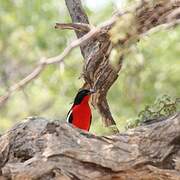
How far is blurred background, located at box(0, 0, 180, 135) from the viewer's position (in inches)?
390

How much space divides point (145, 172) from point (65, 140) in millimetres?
587

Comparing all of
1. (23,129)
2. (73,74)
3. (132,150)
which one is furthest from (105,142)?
(73,74)

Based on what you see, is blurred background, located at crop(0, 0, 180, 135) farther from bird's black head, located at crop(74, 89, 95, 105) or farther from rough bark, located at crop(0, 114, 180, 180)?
rough bark, located at crop(0, 114, 180, 180)

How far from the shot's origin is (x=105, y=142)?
4.54 m

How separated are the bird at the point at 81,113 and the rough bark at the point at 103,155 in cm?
225

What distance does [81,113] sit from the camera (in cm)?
714

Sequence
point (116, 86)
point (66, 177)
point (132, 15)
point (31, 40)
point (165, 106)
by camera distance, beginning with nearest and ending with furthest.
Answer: point (132, 15) < point (66, 177) < point (165, 106) < point (116, 86) < point (31, 40)

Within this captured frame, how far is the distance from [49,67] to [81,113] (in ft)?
11.3

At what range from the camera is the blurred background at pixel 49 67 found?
991cm

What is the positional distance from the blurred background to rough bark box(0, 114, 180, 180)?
4467 mm

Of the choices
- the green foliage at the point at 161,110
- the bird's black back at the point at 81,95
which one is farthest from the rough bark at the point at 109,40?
the green foliage at the point at 161,110

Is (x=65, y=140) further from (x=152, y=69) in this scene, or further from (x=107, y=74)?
(x=152, y=69)

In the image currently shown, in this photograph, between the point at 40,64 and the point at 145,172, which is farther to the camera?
the point at 145,172

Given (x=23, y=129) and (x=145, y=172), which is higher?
(x=23, y=129)
